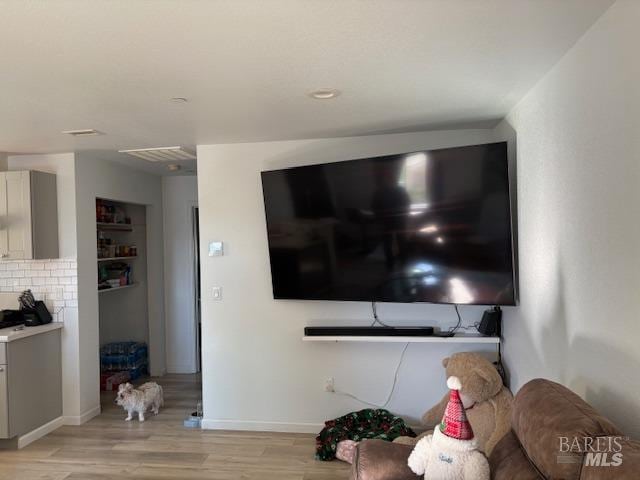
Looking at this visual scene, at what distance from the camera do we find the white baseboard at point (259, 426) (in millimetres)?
3951

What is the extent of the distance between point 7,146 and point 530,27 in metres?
3.86

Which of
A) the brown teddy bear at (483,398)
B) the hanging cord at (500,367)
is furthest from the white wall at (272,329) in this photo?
the brown teddy bear at (483,398)

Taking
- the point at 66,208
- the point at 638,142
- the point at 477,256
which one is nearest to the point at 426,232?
the point at 477,256

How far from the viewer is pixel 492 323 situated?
11.3 feet

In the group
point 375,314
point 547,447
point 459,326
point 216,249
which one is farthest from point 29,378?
point 547,447

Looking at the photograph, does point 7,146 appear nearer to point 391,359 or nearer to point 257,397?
point 257,397

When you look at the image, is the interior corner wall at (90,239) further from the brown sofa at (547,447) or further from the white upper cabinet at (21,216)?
the brown sofa at (547,447)

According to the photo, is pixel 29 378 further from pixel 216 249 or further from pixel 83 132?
pixel 83 132

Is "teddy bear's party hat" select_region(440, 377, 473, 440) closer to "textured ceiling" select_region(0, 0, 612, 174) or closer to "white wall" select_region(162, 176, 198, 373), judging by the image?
"textured ceiling" select_region(0, 0, 612, 174)

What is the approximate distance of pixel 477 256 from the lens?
302 centimetres

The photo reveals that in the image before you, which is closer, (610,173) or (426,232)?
(610,173)

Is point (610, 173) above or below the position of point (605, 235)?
above

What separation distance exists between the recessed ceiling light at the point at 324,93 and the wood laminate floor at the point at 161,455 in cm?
241

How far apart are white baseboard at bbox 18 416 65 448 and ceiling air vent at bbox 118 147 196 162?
2.37 meters
